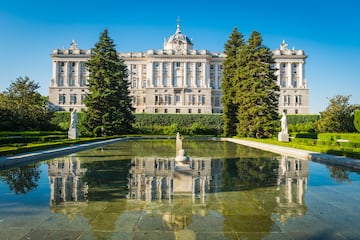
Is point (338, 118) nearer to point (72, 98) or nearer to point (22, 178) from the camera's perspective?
point (22, 178)

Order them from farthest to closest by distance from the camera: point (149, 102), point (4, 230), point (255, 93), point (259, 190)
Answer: point (149, 102)
point (255, 93)
point (259, 190)
point (4, 230)

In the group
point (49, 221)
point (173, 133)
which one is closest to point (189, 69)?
point (173, 133)

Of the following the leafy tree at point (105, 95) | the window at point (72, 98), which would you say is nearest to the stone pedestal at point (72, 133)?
the leafy tree at point (105, 95)

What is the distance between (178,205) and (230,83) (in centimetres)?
3134

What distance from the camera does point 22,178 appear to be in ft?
25.0

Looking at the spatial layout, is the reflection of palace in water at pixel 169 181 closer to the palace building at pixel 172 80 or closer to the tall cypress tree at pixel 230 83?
the tall cypress tree at pixel 230 83

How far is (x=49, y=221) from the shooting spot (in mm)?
4289

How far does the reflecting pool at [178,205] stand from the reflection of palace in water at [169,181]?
2 cm

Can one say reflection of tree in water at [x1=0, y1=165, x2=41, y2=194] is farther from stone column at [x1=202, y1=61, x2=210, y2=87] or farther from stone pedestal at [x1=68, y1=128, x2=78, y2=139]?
stone column at [x1=202, y1=61, x2=210, y2=87]

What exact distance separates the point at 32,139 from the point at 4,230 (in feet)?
51.3

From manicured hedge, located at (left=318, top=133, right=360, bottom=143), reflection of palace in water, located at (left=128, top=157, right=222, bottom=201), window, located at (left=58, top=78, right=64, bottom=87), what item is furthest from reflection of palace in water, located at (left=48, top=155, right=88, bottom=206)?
window, located at (left=58, top=78, right=64, bottom=87)

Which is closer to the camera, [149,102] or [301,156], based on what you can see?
[301,156]

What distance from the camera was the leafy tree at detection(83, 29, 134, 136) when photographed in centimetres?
2998

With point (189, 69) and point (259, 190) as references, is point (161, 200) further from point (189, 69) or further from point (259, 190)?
point (189, 69)
